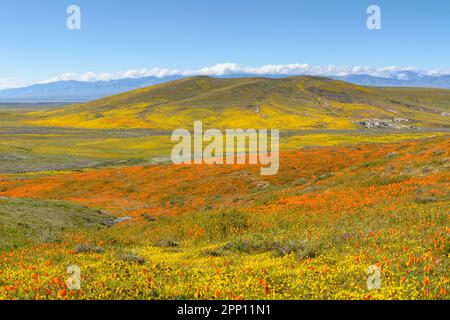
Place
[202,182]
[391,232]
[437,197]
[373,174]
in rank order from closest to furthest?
[391,232] → [437,197] → [373,174] → [202,182]

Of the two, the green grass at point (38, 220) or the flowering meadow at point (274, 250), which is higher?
the flowering meadow at point (274, 250)

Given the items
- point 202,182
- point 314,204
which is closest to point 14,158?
point 202,182

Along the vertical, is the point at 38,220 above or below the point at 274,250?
below

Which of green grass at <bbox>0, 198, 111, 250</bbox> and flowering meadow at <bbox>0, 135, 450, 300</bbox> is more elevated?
flowering meadow at <bbox>0, 135, 450, 300</bbox>

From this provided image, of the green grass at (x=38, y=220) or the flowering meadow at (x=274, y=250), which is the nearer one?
the flowering meadow at (x=274, y=250)

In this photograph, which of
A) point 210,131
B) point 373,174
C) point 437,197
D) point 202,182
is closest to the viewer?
point 437,197

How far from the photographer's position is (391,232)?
514 inches

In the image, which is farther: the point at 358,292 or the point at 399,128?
the point at 399,128

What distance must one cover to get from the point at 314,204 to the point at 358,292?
49.8ft

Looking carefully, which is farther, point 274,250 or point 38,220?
point 38,220

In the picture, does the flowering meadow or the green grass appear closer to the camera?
the flowering meadow
